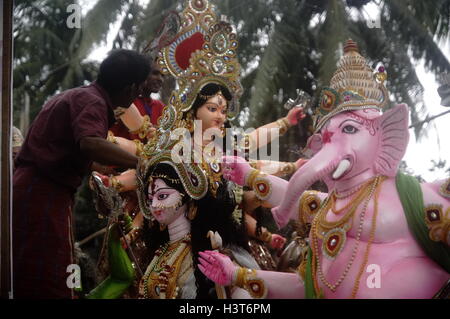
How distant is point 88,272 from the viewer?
10.3 ft

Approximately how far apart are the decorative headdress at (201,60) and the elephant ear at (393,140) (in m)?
0.80

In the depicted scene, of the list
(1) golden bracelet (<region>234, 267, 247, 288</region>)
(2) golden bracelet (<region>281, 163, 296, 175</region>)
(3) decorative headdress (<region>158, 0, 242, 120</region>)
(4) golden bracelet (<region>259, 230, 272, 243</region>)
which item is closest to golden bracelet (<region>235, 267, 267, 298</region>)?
(1) golden bracelet (<region>234, 267, 247, 288</region>)

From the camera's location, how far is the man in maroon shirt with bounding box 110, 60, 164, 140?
3.15 meters

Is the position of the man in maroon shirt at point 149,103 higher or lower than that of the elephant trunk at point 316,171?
higher

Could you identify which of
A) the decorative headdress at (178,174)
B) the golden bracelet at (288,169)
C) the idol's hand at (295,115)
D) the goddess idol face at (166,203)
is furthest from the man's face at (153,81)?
the golden bracelet at (288,169)

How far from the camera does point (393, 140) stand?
2.45 m

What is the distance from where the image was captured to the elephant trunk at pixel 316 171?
2.46 meters

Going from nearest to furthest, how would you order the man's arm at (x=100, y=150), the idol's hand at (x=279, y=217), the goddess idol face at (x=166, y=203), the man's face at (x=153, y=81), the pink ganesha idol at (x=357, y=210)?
1. the pink ganesha idol at (x=357, y=210)
2. the idol's hand at (x=279, y=217)
3. the man's arm at (x=100, y=150)
4. the goddess idol face at (x=166, y=203)
5. the man's face at (x=153, y=81)

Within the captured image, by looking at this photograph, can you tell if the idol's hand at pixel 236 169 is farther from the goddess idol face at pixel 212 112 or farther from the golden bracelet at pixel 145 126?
the golden bracelet at pixel 145 126

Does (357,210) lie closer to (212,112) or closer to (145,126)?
(212,112)

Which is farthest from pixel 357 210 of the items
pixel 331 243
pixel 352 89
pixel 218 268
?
pixel 218 268

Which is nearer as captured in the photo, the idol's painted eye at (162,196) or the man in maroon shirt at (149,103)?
the idol's painted eye at (162,196)
